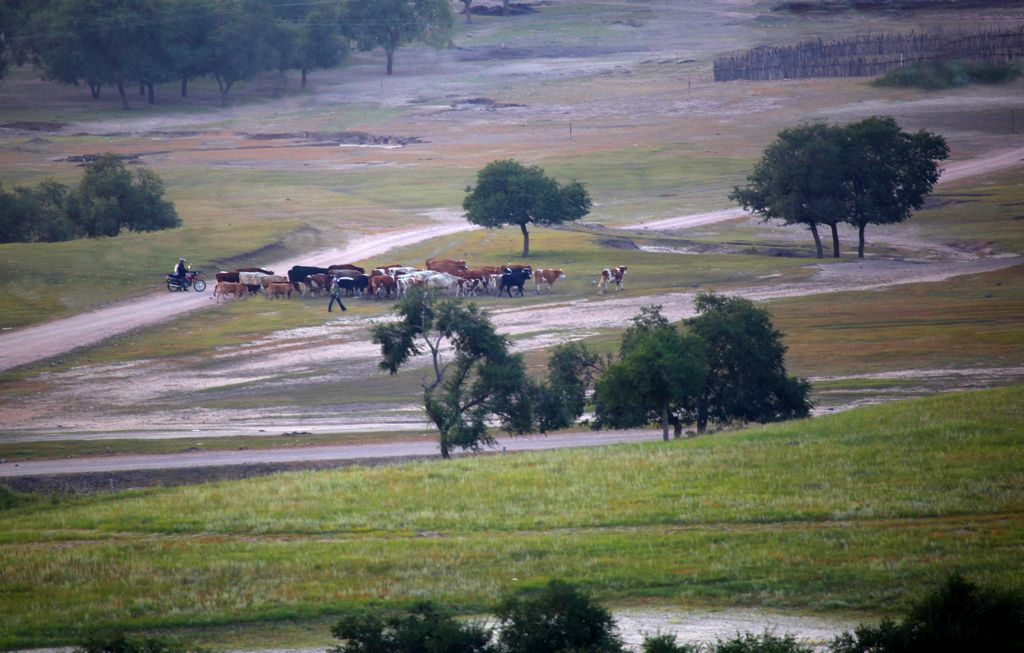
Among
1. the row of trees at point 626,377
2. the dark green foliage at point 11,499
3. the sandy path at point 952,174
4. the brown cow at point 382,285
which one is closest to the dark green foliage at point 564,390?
the row of trees at point 626,377

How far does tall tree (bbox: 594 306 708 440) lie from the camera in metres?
26.8

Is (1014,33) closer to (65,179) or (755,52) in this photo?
(755,52)

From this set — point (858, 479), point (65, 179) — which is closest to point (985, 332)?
point (858, 479)

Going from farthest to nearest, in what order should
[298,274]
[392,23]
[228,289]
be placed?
[392,23]
[298,274]
[228,289]

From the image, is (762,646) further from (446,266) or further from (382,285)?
(446,266)

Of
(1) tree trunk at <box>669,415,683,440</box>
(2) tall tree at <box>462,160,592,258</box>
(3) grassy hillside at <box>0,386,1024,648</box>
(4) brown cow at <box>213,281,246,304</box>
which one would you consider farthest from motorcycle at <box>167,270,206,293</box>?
(3) grassy hillside at <box>0,386,1024,648</box>

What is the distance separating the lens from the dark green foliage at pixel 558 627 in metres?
11.5

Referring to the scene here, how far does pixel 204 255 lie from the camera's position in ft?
216

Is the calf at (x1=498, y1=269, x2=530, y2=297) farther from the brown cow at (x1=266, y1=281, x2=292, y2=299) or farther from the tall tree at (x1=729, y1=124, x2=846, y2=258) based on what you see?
the tall tree at (x1=729, y1=124, x2=846, y2=258)

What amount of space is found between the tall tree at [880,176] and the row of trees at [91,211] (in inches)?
1679

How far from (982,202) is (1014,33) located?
65.4 m

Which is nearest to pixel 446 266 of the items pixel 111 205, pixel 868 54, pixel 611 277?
pixel 611 277

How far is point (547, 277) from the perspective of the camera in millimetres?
57062

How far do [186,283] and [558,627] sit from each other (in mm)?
49675
